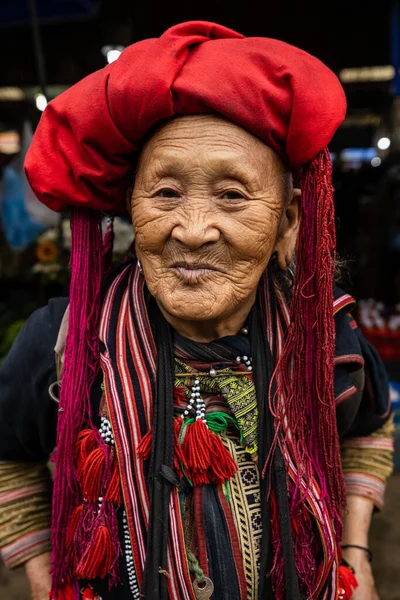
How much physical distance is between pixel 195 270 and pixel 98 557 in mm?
675

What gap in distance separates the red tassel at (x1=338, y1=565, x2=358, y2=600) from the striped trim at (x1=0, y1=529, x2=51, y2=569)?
2.54 ft

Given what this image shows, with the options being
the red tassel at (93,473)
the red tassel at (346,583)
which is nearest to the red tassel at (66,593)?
the red tassel at (93,473)

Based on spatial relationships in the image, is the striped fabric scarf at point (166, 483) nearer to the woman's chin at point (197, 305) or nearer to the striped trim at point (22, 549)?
the woman's chin at point (197, 305)

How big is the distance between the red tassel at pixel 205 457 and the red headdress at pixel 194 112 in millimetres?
183

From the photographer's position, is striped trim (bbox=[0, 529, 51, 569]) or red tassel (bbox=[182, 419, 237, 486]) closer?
red tassel (bbox=[182, 419, 237, 486])

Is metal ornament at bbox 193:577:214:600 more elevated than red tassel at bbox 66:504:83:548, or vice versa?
red tassel at bbox 66:504:83:548

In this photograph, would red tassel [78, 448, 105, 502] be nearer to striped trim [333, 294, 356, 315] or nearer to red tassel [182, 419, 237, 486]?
red tassel [182, 419, 237, 486]

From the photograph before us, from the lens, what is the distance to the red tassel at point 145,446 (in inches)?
50.3

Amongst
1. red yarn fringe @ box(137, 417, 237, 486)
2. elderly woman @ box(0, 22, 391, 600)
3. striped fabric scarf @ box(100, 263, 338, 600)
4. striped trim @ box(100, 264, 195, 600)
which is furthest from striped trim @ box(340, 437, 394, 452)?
striped trim @ box(100, 264, 195, 600)

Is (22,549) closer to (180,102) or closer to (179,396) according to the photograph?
(179,396)

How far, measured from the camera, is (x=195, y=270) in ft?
4.01

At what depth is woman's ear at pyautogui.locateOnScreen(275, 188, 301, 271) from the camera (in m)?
1.35

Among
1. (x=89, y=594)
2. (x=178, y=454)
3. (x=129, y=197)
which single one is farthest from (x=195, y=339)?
(x=89, y=594)

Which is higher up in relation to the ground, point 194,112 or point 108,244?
point 194,112
